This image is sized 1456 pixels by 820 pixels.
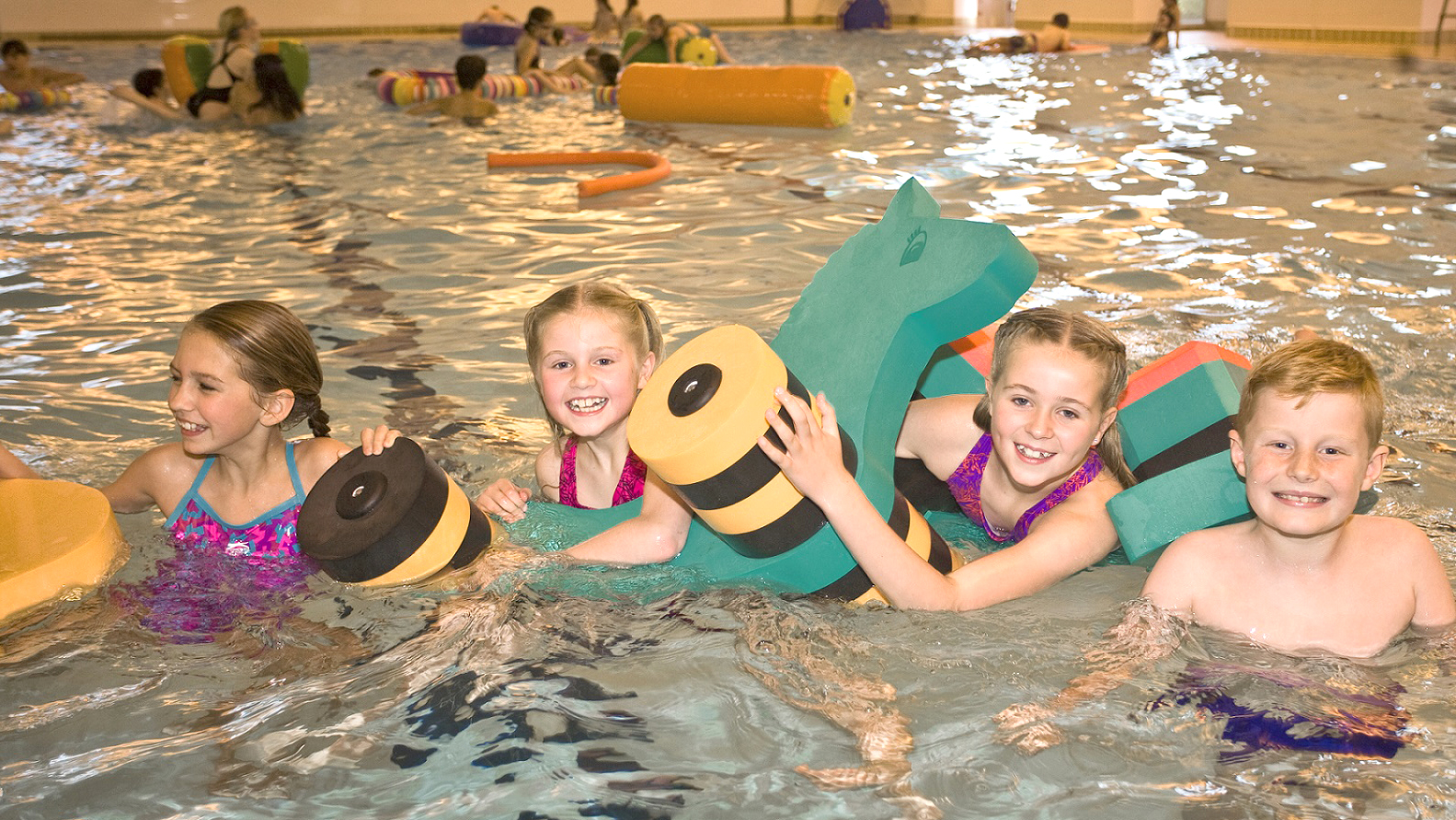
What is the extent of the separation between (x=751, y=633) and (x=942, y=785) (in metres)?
0.60

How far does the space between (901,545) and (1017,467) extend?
1.16ft

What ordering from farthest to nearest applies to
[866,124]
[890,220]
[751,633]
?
[866,124] → [890,220] → [751,633]

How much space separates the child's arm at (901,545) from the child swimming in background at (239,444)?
1022 millimetres

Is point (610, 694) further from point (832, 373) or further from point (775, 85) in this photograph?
point (775, 85)

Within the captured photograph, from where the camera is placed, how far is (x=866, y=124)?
32.3 feet

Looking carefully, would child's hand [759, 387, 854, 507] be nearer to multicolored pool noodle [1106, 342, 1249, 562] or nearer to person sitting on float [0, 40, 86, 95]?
multicolored pool noodle [1106, 342, 1249, 562]

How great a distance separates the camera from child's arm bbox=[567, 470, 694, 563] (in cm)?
274

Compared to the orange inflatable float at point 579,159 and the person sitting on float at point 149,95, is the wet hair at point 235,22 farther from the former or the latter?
the orange inflatable float at point 579,159

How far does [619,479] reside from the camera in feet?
10.1

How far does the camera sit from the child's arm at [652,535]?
274 cm

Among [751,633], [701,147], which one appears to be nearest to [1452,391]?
[751,633]

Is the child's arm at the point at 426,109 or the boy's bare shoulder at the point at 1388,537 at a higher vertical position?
the child's arm at the point at 426,109

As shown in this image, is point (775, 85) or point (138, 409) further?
point (775, 85)

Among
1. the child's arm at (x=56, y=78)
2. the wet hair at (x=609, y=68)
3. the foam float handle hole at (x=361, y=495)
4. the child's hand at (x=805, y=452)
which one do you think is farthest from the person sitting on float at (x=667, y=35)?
the child's hand at (x=805, y=452)
